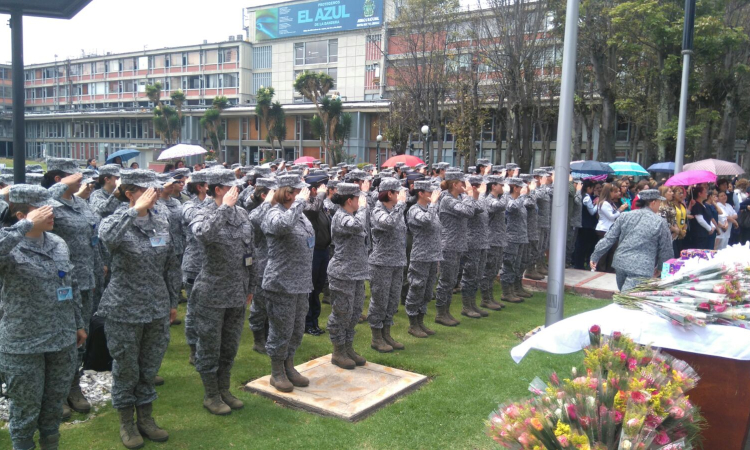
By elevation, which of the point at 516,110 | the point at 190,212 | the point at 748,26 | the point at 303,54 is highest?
the point at 303,54

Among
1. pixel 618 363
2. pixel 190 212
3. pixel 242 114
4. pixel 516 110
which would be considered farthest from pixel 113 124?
pixel 618 363

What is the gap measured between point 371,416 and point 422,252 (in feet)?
9.35

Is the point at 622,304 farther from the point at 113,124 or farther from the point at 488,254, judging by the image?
the point at 113,124

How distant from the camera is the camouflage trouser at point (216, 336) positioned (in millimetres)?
5180

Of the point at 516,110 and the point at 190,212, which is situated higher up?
the point at 516,110

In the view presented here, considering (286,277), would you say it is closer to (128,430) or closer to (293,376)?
(293,376)

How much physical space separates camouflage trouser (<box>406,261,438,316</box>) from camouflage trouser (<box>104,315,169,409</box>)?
3727 millimetres

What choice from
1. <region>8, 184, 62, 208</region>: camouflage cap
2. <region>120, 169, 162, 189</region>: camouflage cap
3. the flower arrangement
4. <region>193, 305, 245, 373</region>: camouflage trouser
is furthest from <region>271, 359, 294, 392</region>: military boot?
the flower arrangement

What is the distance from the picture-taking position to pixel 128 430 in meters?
4.73

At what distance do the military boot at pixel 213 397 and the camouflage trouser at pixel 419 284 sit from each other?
3193mm

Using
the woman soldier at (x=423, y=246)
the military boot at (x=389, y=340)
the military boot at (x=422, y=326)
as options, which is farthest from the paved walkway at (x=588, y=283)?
the military boot at (x=389, y=340)

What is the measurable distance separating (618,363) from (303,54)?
56588 millimetres

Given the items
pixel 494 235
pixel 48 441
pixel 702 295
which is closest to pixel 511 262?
pixel 494 235

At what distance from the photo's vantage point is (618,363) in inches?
131
